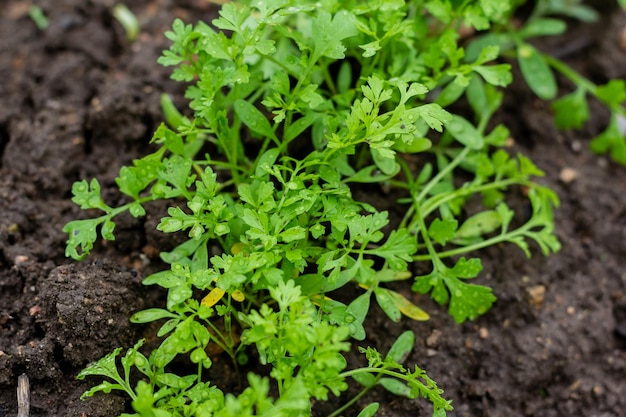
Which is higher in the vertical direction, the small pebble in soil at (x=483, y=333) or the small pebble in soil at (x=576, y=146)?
the small pebble in soil at (x=576, y=146)

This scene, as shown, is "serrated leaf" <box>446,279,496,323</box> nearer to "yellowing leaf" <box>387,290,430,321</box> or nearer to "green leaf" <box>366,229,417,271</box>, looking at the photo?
"yellowing leaf" <box>387,290,430,321</box>

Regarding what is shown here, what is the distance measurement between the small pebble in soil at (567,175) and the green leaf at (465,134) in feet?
1.78

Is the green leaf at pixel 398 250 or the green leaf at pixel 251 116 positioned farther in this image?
the green leaf at pixel 251 116

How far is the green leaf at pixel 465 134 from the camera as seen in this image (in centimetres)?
235

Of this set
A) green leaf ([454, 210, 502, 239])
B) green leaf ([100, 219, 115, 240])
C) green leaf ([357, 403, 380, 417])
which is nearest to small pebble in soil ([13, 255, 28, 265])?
green leaf ([100, 219, 115, 240])

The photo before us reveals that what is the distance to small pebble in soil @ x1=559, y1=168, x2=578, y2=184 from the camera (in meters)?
2.73

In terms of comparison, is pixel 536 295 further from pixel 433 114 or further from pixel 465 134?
pixel 433 114

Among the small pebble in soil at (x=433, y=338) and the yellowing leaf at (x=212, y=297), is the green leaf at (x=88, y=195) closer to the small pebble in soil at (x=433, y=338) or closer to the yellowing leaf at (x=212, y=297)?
the yellowing leaf at (x=212, y=297)

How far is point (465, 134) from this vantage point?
2369mm

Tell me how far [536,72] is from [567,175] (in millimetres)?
416

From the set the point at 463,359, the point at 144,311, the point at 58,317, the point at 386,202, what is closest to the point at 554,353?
the point at 463,359

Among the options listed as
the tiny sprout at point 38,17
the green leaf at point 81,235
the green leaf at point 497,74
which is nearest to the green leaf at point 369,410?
the green leaf at point 81,235

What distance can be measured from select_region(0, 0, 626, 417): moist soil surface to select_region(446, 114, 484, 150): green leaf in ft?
1.25

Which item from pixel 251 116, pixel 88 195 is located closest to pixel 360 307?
pixel 251 116
